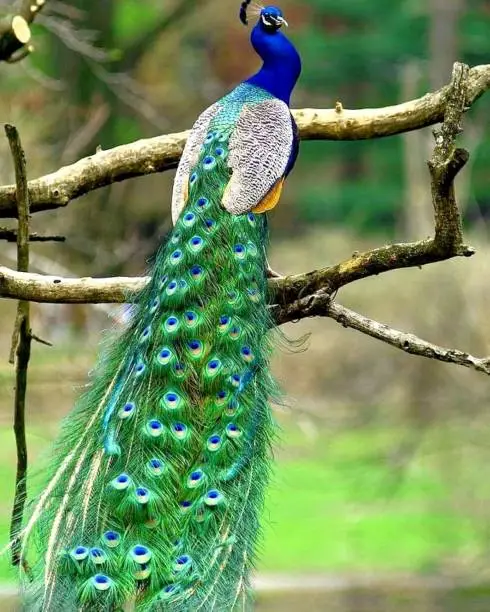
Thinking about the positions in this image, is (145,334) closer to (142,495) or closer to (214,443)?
(214,443)

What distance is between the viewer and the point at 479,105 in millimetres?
17656

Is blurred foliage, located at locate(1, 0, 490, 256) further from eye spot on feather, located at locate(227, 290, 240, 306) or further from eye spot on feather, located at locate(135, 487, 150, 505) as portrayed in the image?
eye spot on feather, located at locate(135, 487, 150, 505)

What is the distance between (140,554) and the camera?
3510 millimetres

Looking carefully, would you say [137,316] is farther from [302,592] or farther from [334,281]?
[302,592]

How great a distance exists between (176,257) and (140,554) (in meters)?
1.06

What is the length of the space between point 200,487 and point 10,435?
9.23m

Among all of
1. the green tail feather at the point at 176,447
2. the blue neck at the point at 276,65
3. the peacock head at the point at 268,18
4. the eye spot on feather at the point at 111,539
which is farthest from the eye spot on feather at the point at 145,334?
the peacock head at the point at 268,18

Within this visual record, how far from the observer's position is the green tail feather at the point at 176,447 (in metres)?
3.47

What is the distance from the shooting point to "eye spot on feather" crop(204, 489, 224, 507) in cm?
369

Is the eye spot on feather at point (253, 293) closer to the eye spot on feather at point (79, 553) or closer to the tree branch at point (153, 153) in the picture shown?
the tree branch at point (153, 153)

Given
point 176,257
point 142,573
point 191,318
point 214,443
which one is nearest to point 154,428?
point 214,443

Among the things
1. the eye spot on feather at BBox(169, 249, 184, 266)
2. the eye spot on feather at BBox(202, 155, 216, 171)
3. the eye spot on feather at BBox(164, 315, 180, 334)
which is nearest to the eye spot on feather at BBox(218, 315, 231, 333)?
the eye spot on feather at BBox(164, 315, 180, 334)

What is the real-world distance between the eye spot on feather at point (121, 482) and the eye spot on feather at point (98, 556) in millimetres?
219

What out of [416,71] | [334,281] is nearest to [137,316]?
[334,281]
